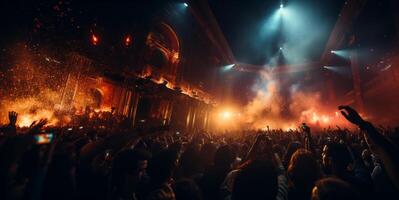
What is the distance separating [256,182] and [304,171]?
3.38ft

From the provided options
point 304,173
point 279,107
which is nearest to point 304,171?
point 304,173

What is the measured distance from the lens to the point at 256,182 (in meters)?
2.41

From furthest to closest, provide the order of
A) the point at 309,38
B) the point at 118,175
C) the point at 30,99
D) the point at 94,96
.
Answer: the point at 309,38 → the point at 94,96 → the point at 30,99 → the point at 118,175

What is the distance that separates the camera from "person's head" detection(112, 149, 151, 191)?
238cm

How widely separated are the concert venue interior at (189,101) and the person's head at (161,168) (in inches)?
0.9

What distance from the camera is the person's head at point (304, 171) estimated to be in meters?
2.94

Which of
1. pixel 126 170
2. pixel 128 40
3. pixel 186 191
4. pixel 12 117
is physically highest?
pixel 128 40

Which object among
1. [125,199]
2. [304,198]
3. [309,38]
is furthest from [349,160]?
[309,38]

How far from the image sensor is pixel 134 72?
15.8 meters

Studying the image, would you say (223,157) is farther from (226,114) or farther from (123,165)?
(226,114)

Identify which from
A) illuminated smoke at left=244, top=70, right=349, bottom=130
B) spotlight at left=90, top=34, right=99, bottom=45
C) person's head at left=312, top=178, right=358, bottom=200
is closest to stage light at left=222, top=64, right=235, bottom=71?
illuminated smoke at left=244, top=70, right=349, bottom=130

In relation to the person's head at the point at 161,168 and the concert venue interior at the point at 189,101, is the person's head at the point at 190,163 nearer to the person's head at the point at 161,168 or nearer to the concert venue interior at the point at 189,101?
the concert venue interior at the point at 189,101

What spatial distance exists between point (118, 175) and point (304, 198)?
2.54 meters

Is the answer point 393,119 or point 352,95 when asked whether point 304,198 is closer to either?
point 393,119
